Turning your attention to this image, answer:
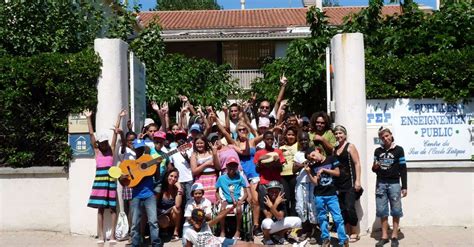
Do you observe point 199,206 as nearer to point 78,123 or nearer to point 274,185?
point 274,185

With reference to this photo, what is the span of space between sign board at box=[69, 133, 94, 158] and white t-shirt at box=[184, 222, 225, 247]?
217 cm

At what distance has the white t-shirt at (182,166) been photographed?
29.8 feet

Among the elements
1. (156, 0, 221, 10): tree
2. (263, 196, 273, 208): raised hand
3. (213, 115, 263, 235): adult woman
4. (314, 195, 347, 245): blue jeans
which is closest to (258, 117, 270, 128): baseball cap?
(213, 115, 263, 235): adult woman

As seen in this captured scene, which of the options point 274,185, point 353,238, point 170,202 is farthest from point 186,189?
point 353,238

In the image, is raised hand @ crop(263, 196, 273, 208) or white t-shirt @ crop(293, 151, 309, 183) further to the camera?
white t-shirt @ crop(293, 151, 309, 183)

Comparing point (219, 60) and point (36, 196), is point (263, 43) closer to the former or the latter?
point (219, 60)

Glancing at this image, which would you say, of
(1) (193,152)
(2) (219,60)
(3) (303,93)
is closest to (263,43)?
(2) (219,60)

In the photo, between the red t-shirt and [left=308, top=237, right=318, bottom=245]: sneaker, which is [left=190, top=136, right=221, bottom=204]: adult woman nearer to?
the red t-shirt

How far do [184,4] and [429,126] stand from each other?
5048cm

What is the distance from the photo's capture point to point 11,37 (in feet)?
33.5

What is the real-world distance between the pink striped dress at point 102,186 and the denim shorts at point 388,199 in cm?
374

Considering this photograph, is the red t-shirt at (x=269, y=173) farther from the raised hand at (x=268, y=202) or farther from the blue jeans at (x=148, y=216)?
the blue jeans at (x=148, y=216)

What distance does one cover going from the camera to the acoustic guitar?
852 centimetres

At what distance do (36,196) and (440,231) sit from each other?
609 cm
